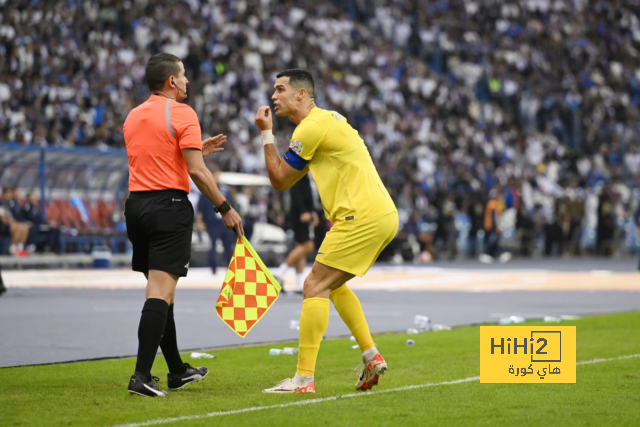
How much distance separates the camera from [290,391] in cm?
682

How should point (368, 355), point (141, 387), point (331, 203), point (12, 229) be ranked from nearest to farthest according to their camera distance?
point (141, 387) < point (368, 355) < point (331, 203) < point (12, 229)

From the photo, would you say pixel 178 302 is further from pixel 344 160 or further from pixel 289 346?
pixel 344 160

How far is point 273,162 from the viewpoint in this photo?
7.03 metres

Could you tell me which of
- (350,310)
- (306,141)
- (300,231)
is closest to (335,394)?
(350,310)

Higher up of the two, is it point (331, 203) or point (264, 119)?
point (264, 119)

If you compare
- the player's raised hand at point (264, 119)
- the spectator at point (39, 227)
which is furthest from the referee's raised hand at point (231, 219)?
the spectator at point (39, 227)

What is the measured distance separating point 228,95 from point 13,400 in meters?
27.2

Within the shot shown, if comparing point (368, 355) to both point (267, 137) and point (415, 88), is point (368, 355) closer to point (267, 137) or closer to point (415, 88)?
point (267, 137)

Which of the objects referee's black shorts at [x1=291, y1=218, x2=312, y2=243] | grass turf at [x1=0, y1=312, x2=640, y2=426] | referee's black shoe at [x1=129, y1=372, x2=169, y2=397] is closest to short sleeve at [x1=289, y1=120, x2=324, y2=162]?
grass turf at [x1=0, y1=312, x2=640, y2=426]

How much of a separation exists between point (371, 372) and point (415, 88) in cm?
3341

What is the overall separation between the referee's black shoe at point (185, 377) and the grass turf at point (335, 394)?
0.06 meters

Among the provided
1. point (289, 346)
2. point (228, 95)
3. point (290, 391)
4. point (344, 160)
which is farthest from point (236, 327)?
point (228, 95)
